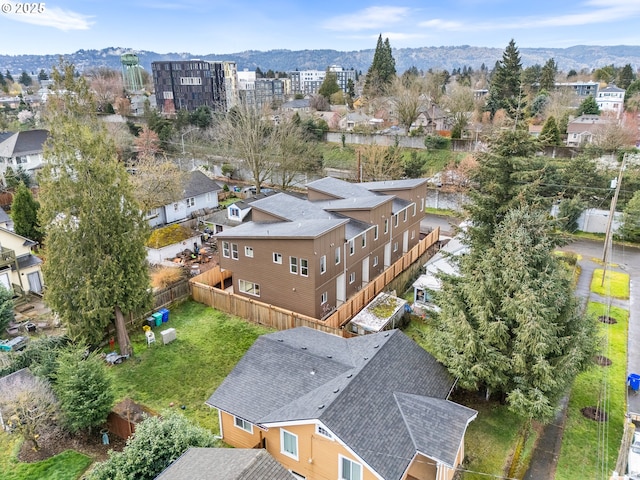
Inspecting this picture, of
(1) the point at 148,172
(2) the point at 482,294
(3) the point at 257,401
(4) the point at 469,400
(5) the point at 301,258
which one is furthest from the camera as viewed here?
(1) the point at 148,172

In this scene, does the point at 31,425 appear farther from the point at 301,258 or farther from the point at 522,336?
the point at 522,336

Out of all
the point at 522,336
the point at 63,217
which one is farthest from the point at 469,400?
the point at 63,217

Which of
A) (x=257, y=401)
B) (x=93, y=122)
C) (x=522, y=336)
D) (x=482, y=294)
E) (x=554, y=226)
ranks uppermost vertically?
(x=93, y=122)

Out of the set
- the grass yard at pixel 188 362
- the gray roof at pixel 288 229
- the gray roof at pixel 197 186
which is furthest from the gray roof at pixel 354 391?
the gray roof at pixel 197 186

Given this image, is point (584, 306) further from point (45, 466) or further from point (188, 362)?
point (45, 466)

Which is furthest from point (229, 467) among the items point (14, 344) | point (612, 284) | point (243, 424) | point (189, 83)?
point (189, 83)

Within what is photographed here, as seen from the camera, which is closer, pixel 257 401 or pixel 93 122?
pixel 257 401
